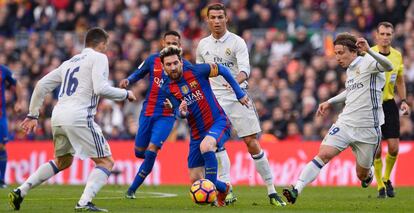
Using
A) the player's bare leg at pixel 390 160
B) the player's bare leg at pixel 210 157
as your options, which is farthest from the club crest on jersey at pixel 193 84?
the player's bare leg at pixel 390 160

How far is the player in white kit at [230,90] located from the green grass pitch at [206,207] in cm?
49

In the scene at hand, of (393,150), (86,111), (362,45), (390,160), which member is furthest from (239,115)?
(390,160)

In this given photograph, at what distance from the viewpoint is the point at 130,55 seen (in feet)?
95.5

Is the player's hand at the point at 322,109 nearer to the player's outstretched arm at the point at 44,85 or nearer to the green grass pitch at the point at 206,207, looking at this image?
the green grass pitch at the point at 206,207

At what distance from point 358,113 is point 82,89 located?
396 centimetres

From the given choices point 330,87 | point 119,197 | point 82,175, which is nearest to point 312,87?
point 330,87

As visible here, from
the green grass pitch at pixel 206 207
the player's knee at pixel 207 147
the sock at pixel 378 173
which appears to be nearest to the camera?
the player's knee at pixel 207 147

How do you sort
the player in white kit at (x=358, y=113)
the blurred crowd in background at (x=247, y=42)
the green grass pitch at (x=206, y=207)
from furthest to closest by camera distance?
the blurred crowd in background at (x=247, y=42) < the player in white kit at (x=358, y=113) < the green grass pitch at (x=206, y=207)

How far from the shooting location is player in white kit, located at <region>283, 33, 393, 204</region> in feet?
48.8

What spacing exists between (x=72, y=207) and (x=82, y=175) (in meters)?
10.4

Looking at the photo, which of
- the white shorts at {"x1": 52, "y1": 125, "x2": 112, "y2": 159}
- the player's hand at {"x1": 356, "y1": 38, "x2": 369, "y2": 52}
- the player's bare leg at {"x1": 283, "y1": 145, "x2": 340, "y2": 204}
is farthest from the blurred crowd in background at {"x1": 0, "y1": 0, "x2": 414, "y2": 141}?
the white shorts at {"x1": 52, "y1": 125, "x2": 112, "y2": 159}

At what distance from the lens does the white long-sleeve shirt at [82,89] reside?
44.1 ft

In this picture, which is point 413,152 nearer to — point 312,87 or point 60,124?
point 312,87

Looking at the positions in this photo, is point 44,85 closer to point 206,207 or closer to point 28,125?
point 28,125
